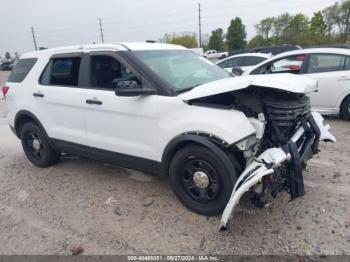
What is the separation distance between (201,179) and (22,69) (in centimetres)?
354

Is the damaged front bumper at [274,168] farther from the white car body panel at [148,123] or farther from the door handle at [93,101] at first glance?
the door handle at [93,101]

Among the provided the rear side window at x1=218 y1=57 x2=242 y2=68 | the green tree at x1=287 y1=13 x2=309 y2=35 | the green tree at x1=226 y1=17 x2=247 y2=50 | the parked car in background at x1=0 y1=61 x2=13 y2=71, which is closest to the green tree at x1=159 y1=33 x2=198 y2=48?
the green tree at x1=226 y1=17 x2=247 y2=50

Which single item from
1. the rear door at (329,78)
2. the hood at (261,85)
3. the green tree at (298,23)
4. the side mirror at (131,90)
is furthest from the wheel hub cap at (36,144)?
the green tree at (298,23)

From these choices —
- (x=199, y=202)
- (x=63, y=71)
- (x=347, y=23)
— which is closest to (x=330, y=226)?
(x=199, y=202)

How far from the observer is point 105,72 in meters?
4.05

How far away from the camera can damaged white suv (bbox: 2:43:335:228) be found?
9.78ft

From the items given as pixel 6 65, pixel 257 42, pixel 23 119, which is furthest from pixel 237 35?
pixel 23 119

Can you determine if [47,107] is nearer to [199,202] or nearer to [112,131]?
[112,131]

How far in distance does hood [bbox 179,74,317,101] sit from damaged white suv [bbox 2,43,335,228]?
0.04 feet

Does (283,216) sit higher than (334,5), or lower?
lower

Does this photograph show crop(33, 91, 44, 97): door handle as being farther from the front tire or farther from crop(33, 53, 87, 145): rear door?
the front tire

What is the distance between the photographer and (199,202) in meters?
3.39

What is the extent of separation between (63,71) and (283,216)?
11.1 ft

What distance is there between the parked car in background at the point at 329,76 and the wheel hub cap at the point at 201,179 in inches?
157
